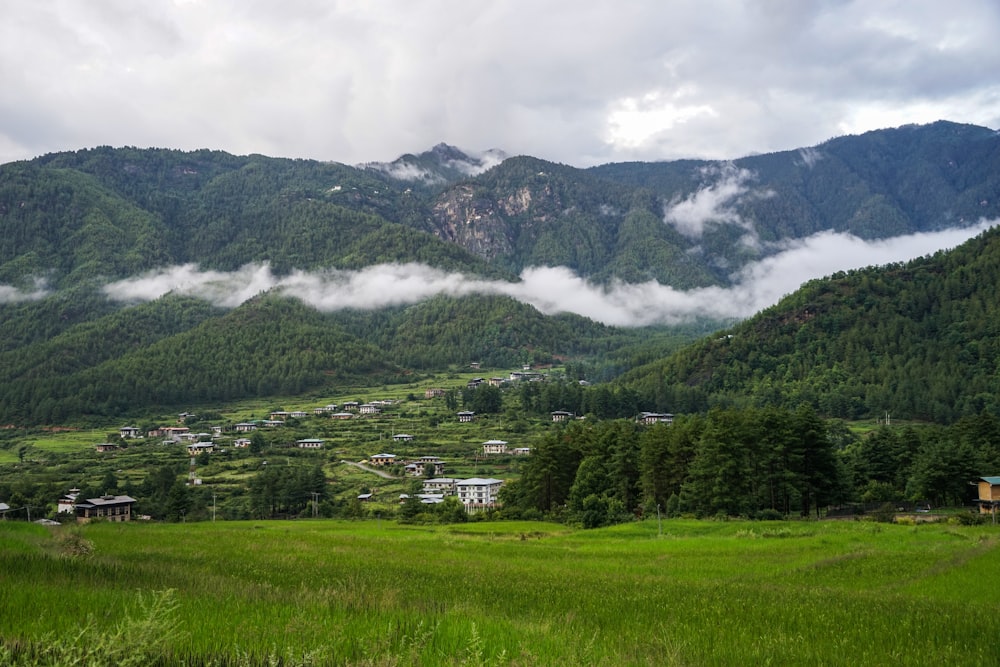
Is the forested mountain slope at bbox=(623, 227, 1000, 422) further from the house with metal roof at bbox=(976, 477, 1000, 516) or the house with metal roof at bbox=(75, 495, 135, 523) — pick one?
the house with metal roof at bbox=(75, 495, 135, 523)

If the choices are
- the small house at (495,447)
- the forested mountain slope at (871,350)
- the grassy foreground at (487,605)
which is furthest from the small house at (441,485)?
the forested mountain slope at (871,350)

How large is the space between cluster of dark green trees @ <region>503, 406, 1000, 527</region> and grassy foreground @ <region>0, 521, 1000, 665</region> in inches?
766

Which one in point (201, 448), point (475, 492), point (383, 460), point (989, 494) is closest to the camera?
point (989, 494)

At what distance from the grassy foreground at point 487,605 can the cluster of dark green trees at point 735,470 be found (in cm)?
1946

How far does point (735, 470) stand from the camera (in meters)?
49.0

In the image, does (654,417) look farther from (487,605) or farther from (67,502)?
(487,605)

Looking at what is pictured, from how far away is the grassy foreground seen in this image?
7816 millimetres

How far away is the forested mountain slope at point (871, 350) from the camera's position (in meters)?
120

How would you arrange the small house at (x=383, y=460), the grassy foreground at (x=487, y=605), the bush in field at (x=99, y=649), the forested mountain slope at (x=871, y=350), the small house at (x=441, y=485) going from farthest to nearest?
1. the forested mountain slope at (x=871, y=350)
2. the small house at (x=383, y=460)
3. the small house at (x=441, y=485)
4. the grassy foreground at (x=487, y=605)
5. the bush in field at (x=99, y=649)

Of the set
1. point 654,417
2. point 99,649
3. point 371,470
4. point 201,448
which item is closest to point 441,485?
point 371,470

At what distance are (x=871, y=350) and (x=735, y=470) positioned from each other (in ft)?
345

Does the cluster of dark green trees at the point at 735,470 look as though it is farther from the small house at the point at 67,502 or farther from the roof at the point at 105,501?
the small house at the point at 67,502

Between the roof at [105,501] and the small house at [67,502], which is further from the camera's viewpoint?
the small house at [67,502]

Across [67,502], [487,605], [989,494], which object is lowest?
[67,502]
